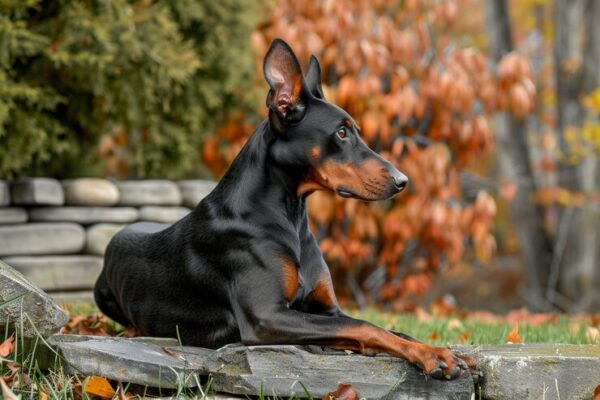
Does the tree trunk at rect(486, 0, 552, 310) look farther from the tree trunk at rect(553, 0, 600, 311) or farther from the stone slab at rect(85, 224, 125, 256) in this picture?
the stone slab at rect(85, 224, 125, 256)

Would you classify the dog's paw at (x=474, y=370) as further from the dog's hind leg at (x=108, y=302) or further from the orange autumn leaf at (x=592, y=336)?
the dog's hind leg at (x=108, y=302)

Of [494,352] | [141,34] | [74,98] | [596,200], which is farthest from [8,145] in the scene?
[596,200]

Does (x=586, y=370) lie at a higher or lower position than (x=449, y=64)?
lower

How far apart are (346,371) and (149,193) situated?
14.7 feet

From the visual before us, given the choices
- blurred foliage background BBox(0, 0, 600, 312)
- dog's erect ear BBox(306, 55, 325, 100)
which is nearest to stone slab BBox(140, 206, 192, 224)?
blurred foliage background BBox(0, 0, 600, 312)

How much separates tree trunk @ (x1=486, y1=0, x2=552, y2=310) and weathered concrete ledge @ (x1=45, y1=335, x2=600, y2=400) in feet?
25.8

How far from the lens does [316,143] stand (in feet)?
10.3

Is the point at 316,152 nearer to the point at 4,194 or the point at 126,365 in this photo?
the point at 126,365

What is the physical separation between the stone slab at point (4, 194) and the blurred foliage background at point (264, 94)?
0.34 ft

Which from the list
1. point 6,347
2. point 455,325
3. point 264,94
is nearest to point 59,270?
point 264,94

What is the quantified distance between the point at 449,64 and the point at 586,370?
5.44 m

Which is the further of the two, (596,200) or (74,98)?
(596,200)

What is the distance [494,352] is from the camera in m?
3.00

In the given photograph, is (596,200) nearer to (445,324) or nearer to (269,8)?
(269,8)
